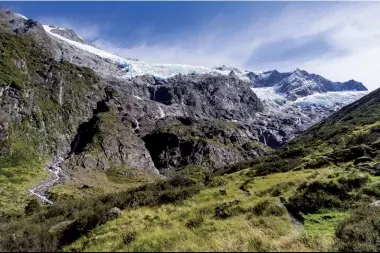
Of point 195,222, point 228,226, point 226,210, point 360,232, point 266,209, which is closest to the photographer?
point 360,232

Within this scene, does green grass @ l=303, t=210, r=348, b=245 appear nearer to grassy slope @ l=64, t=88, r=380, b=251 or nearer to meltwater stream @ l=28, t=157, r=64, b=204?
grassy slope @ l=64, t=88, r=380, b=251

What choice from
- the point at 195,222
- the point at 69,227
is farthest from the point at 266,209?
the point at 69,227

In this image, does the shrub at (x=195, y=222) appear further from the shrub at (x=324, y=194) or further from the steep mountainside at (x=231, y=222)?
the shrub at (x=324, y=194)

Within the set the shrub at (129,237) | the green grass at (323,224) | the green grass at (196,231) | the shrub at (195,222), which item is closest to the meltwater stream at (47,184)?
the green grass at (196,231)

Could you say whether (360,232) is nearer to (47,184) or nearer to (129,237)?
(129,237)

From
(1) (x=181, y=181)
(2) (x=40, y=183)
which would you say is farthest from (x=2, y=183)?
(1) (x=181, y=181)

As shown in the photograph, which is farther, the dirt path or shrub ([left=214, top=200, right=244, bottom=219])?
shrub ([left=214, top=200, right=244, bottom=219])

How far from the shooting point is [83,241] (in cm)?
1773

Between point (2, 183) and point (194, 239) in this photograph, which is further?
point (2, 183)

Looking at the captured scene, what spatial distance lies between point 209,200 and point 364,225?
1048 centimetres

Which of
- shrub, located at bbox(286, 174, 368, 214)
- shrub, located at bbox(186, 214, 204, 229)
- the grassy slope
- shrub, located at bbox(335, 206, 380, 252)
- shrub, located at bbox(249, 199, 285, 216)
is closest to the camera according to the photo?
the grassy slope

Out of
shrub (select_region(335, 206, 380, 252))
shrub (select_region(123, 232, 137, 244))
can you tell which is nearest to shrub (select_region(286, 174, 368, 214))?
shrub (select_region(335, 206, 380, 252))

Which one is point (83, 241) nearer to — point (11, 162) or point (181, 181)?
point (181, 181)

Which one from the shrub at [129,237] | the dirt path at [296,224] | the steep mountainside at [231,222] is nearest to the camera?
the steep mountainside at [231,222]
